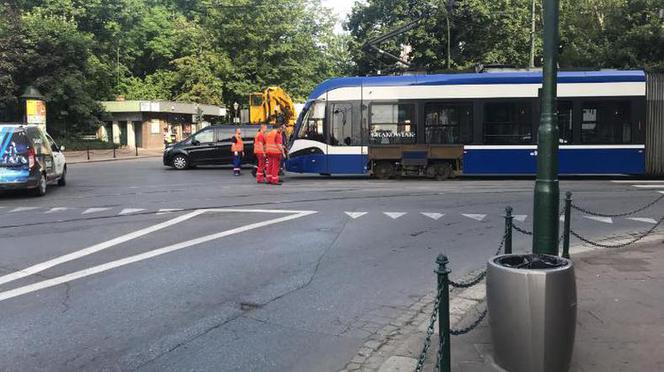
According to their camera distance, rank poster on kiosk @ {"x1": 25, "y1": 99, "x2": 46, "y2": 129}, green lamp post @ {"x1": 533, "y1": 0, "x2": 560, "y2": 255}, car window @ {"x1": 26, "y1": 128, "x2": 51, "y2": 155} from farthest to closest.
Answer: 1. poster on kiosk @ {"x1": 25, "y1": 99, "x2": 46, "y2": 129}
2. car window @ {"x1": 26, "y1": 128, "x2": 51, "y2": 155}
3. green lamp post @ {"x1": 533, "y1": 0, "x2": 560, "y2": 255}

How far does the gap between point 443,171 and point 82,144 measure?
3217 cm

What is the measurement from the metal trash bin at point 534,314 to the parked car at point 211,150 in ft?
75.1

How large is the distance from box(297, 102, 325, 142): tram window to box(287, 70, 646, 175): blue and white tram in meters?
0.03

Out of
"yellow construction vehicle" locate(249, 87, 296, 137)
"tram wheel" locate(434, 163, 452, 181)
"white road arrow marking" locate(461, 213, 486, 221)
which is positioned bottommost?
"white road arrow marking" locate(461, 213, 486, 221)

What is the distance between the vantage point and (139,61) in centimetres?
6300

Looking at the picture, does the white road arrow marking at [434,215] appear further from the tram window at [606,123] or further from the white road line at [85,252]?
the tram window at [606,123]

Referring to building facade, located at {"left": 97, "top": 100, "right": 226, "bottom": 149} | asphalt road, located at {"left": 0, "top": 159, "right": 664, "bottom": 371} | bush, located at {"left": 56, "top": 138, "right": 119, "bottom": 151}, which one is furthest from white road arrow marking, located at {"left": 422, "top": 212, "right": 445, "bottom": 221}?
building facade, located at {"left": 97, "top": 100, "right": 226, "bottom": 149}

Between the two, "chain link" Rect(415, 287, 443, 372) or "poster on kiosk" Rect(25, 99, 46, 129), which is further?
"poster on kiosk" Rect(25, 99, 46, 129)

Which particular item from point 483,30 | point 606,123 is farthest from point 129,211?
point 483,30

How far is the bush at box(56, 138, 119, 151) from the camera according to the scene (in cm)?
4256

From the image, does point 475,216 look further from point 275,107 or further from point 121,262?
point 275,107

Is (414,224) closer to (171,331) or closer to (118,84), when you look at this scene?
(171,331)

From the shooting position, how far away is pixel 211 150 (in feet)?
87.5

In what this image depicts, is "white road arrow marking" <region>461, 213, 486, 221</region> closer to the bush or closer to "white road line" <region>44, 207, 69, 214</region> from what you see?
"white road line" <region>44, 207, 69, 214</region>
